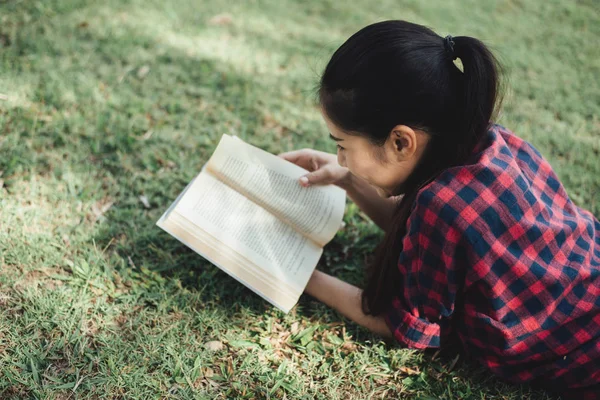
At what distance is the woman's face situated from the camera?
4.84 ft

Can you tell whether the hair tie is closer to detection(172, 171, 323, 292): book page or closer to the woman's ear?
the woman's ear

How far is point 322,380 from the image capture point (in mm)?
1737

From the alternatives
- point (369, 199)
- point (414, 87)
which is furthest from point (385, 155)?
point (369, 199)

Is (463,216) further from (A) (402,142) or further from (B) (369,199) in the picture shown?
(B) (369,199)

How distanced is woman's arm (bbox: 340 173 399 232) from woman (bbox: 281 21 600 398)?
333 millimetres

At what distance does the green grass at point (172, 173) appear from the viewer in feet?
5.58

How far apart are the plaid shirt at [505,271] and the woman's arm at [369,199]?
0.48 metres

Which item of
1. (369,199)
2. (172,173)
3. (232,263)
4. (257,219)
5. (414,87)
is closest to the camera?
(414,87)

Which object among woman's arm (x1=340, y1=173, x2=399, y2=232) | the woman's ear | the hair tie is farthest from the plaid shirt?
woman's arm (x1=340, y1=173, x2=399, y2=232)

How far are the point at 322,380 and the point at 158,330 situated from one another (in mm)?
617

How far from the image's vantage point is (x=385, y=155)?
5.09ft

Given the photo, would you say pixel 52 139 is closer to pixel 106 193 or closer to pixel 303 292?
pixel 106 193

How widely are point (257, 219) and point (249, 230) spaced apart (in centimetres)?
6

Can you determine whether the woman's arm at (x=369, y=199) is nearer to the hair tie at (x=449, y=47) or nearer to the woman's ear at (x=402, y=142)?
the woman's ear at (x=402, y=142)
